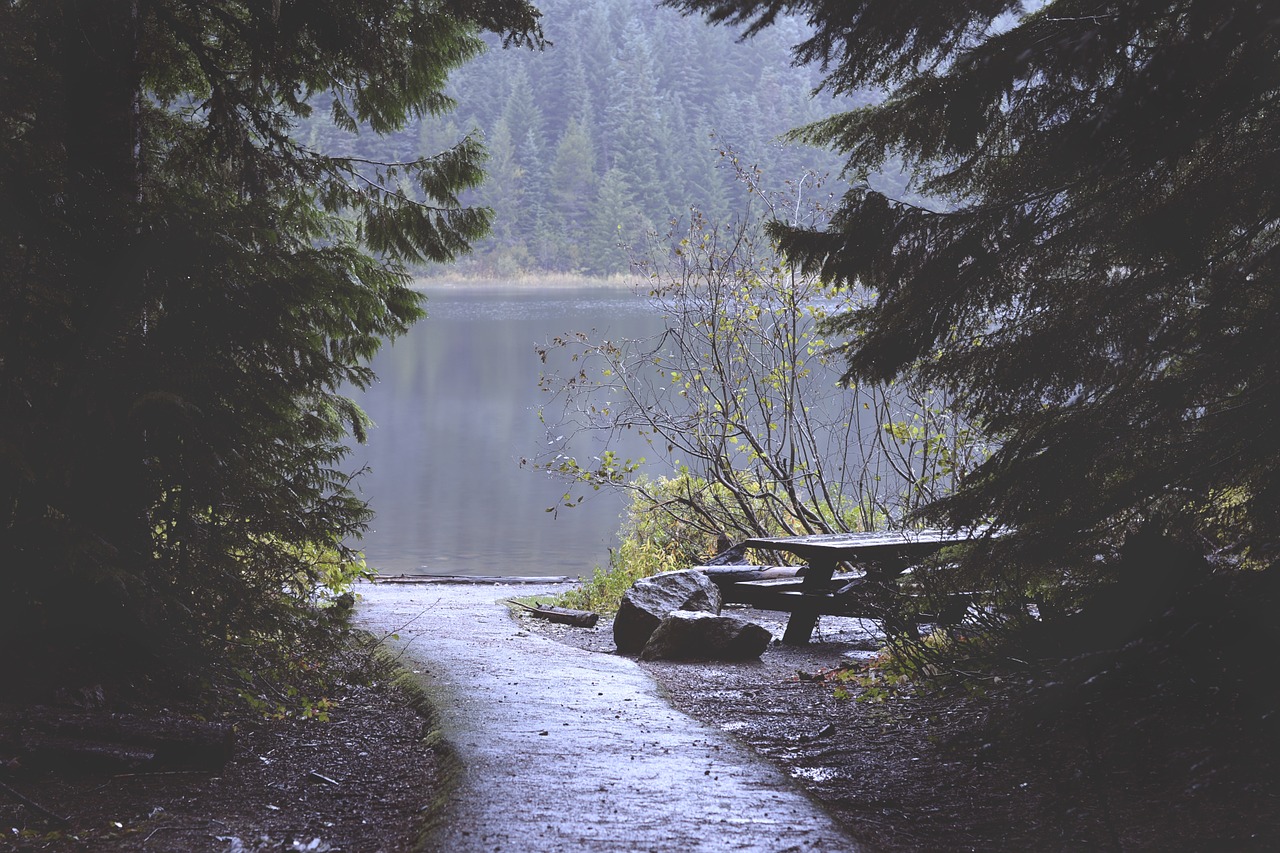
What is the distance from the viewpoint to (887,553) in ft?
24.4

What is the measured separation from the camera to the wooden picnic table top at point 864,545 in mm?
7324

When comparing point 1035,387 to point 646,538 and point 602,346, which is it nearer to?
point 602,346

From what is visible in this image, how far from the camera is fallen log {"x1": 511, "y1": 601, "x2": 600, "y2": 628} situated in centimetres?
1031

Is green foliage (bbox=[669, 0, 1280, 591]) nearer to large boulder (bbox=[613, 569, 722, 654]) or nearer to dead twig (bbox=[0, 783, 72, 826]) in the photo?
dead twig (bbox=[0, 783, 72, 826])

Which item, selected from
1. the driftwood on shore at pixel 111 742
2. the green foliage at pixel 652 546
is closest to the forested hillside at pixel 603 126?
the green foliage at pixel 652 546

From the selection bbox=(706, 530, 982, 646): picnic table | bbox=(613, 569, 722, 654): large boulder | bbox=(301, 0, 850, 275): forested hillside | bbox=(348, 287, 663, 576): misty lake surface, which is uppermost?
bbox=(301, 0, 850, 275): forested hillside

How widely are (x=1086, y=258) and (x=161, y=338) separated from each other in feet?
12.5

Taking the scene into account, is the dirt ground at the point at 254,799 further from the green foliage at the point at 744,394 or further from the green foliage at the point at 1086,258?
the green foliage at the point at 744,394

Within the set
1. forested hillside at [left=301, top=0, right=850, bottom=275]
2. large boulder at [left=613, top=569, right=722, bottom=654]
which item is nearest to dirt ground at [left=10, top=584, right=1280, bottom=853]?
large boulder at [left=613, top=569, right=722, bottom=654]

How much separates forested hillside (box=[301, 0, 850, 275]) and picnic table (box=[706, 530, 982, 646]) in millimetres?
38922

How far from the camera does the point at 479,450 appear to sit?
29.7 meters

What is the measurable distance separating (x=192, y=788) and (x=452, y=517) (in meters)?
18.6

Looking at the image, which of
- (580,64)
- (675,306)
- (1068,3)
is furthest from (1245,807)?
(580,64)

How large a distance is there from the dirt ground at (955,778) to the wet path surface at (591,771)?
20 cm
